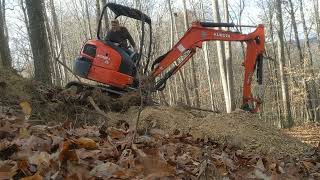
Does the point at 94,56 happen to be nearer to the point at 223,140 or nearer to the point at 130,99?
the point at 130,99

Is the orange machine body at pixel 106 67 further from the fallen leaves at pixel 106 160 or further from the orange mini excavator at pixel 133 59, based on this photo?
the fallen leaves at pixel 106 160

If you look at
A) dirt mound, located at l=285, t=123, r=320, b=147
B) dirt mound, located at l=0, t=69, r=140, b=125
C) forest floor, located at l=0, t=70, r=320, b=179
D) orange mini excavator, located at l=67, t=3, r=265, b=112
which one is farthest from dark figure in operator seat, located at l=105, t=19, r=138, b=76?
dirt mound, located at l=285, t=123, r=320, b=147

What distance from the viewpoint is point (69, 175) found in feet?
8.29

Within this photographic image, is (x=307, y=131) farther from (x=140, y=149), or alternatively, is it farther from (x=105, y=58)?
(x=140, y=149)

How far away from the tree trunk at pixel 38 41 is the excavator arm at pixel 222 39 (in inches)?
95.5

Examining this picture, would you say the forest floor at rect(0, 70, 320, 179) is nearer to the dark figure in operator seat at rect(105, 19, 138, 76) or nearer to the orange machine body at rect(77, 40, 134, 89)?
the orange machine body at rect(77, 40, 134, 89)

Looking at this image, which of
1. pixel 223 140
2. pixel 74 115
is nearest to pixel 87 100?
pixel 74 115

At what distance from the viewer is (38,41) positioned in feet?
34.6

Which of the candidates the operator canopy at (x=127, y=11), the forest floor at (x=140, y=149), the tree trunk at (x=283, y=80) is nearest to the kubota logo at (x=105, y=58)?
the operator canopy at (x=127, y=11)

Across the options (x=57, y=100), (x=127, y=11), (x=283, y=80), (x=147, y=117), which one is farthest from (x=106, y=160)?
(x=283, y=80)

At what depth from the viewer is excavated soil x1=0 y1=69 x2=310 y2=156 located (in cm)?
711

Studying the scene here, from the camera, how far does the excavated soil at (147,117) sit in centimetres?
711

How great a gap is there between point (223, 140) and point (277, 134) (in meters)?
1.22

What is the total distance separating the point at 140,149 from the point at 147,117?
A: 430 centimetres
